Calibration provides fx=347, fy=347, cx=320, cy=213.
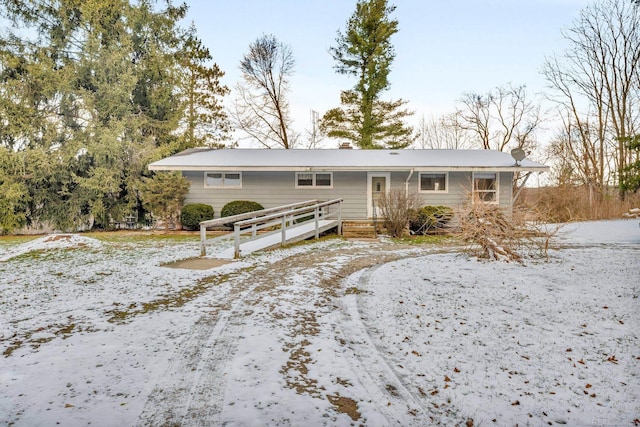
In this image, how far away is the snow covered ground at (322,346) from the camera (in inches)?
97.6

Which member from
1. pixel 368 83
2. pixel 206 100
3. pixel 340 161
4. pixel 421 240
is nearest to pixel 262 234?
pixel 421 240

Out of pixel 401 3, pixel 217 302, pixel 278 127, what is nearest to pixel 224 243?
pixel 217 302

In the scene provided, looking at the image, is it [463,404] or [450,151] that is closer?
[463,404]

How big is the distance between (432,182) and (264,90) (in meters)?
15.1

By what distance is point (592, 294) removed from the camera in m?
5.12

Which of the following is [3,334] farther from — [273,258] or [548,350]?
[548,350]

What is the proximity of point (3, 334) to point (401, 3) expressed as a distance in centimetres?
2696

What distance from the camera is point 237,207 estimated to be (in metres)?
13.8

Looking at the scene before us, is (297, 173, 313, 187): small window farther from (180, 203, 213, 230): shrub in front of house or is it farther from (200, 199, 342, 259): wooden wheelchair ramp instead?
A: (180, 203, 213, 230): shrub in front of house

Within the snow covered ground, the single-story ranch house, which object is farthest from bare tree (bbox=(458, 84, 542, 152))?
the snow covered ground

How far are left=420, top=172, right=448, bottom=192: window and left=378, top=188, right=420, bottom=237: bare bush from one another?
9.79 ft

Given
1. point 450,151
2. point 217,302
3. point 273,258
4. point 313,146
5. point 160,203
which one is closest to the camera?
point 217,302

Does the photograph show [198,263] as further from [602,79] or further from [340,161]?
[602,79]

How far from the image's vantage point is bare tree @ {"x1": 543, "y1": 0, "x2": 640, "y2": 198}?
21.9 m
